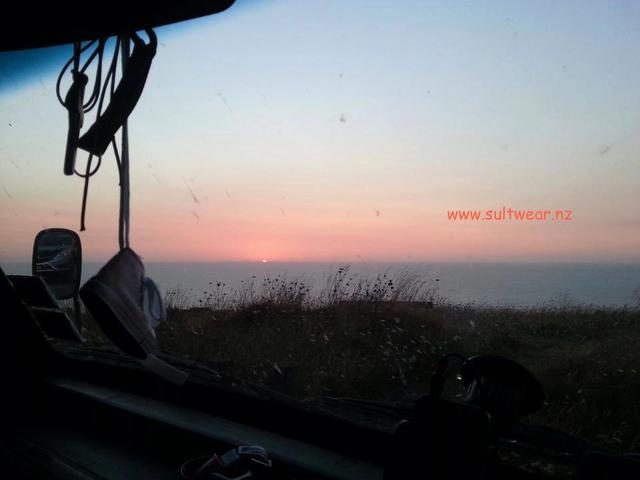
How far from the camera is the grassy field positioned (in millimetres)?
2143

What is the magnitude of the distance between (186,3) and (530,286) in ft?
6.31

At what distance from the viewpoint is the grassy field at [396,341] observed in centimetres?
214

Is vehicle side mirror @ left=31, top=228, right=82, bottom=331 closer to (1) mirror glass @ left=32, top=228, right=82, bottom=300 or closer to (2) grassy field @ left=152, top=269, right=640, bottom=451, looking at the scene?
(1) mirror glass @ left=32, top=228, right=82, bottom=300

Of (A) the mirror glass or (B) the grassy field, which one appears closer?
(B) the grassy field

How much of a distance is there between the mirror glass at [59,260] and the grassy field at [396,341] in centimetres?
75

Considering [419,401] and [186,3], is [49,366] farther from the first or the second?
[419,401]

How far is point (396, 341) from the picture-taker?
2.93 m

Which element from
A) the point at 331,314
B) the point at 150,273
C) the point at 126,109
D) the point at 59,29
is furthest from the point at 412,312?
the point at 59,29

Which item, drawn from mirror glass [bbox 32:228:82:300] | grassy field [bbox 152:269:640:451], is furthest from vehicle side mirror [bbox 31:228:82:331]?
grassy field [bbox 152:269:640:451]

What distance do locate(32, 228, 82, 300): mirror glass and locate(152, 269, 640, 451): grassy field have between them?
755 mm

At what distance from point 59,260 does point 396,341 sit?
201 cm

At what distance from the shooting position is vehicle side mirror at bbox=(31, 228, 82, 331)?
10.3ft

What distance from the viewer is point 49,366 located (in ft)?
11.9

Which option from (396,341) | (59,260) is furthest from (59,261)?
(396,341)
